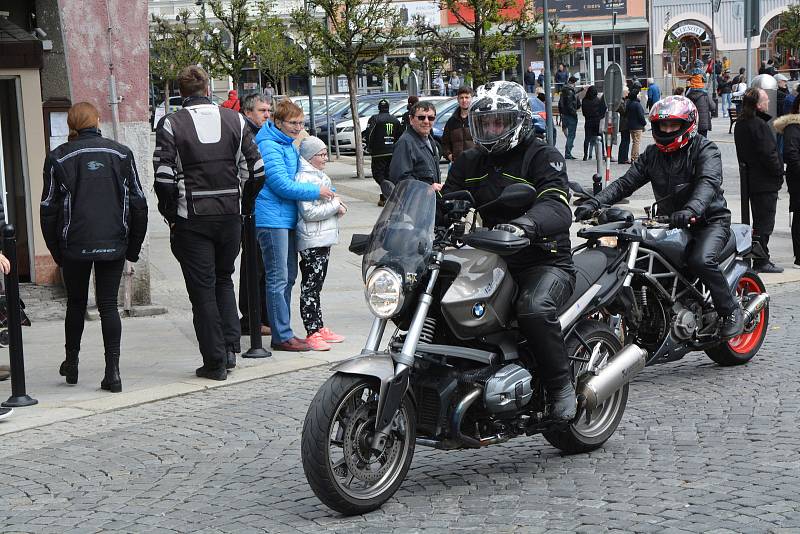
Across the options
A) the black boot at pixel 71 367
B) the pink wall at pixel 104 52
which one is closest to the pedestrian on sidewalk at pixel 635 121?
the pink wall at pixel 104 52

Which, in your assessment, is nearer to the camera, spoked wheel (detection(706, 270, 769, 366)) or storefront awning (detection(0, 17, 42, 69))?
spoked wheel (detection(706, 270, 769, 366))

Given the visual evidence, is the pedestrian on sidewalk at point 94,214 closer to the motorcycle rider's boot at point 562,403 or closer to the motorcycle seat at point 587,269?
the motorcycle seat at point 587,269

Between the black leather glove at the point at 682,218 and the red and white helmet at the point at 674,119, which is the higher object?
the red and white helmet at the point at 674,119

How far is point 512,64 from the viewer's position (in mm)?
26297

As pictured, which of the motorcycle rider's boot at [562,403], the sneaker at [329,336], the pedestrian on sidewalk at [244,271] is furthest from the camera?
the pedestrian on sidewalk at [244,271]

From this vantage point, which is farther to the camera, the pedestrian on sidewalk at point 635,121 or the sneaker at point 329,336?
the pedestrian on sidewalk at point 635,121

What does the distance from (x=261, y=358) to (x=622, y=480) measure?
12.4 feet

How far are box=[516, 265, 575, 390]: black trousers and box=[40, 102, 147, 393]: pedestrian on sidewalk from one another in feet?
10.0

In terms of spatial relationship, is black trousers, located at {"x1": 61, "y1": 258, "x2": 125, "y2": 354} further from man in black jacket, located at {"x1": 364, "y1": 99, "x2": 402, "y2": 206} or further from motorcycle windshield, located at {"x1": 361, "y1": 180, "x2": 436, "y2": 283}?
man in black jacket, located at {"x1": 364, "y1": 99, "x2": 402, "y2": 206}

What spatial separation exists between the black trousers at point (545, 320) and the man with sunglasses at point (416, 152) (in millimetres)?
4585

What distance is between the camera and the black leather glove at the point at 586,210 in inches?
290

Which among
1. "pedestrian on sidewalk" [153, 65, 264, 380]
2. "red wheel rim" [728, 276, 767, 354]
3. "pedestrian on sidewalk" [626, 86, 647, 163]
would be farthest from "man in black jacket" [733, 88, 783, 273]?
"pedestrian on sidewalk" [626, 86, 647, 163]

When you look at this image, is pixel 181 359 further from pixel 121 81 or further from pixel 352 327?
pixel 121 81

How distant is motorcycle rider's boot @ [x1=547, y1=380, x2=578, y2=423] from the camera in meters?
5.79
